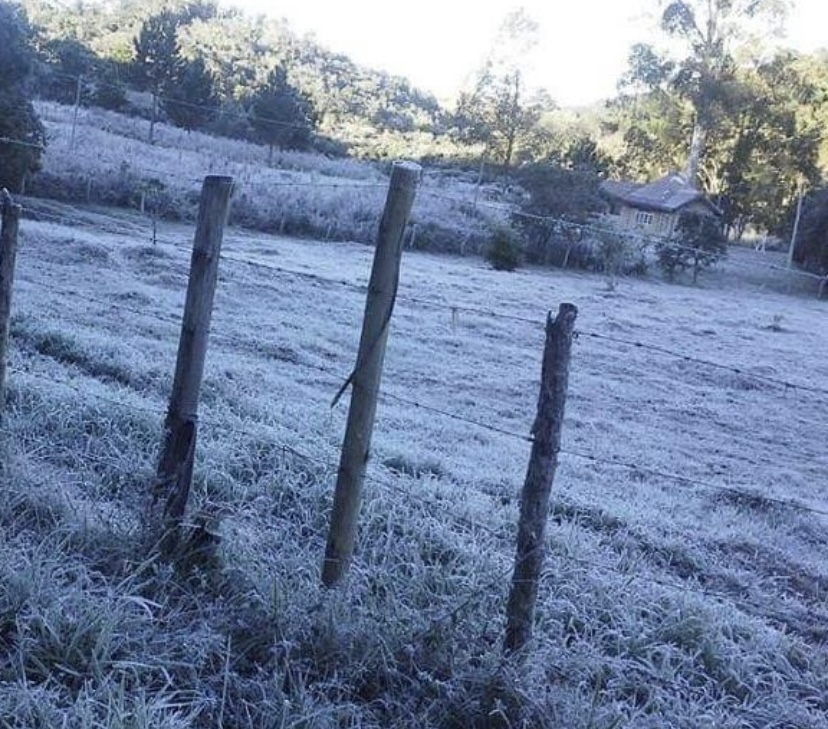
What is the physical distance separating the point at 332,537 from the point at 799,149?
4771cm

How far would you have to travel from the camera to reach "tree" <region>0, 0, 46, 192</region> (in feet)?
76.1

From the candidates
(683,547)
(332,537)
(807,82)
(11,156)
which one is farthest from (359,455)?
(807,82)

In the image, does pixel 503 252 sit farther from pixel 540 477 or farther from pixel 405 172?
pixel 540 477

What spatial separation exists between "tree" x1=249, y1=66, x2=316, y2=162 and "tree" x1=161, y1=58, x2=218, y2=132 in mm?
2566

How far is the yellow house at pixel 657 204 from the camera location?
45.4 metres

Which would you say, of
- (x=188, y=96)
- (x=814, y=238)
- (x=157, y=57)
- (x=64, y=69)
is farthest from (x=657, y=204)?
(x=64, y=69)

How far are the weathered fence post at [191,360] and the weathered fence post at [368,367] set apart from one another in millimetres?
601

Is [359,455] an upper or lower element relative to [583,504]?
upper

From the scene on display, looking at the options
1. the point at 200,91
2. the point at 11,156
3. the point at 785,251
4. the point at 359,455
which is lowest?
the point at 359,455

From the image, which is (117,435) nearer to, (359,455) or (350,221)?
(359,455)

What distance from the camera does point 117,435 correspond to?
16.6 feet

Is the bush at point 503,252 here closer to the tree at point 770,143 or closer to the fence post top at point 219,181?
the tree at point 770,143

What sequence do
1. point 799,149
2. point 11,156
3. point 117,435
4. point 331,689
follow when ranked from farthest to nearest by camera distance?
point 799,149 < point 11,156 < point 117,435 < point 331,689

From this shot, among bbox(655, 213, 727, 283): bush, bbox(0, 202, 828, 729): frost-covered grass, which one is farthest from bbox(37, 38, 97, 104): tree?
bbox(0, 202, 828, 729): frost-covered grass
